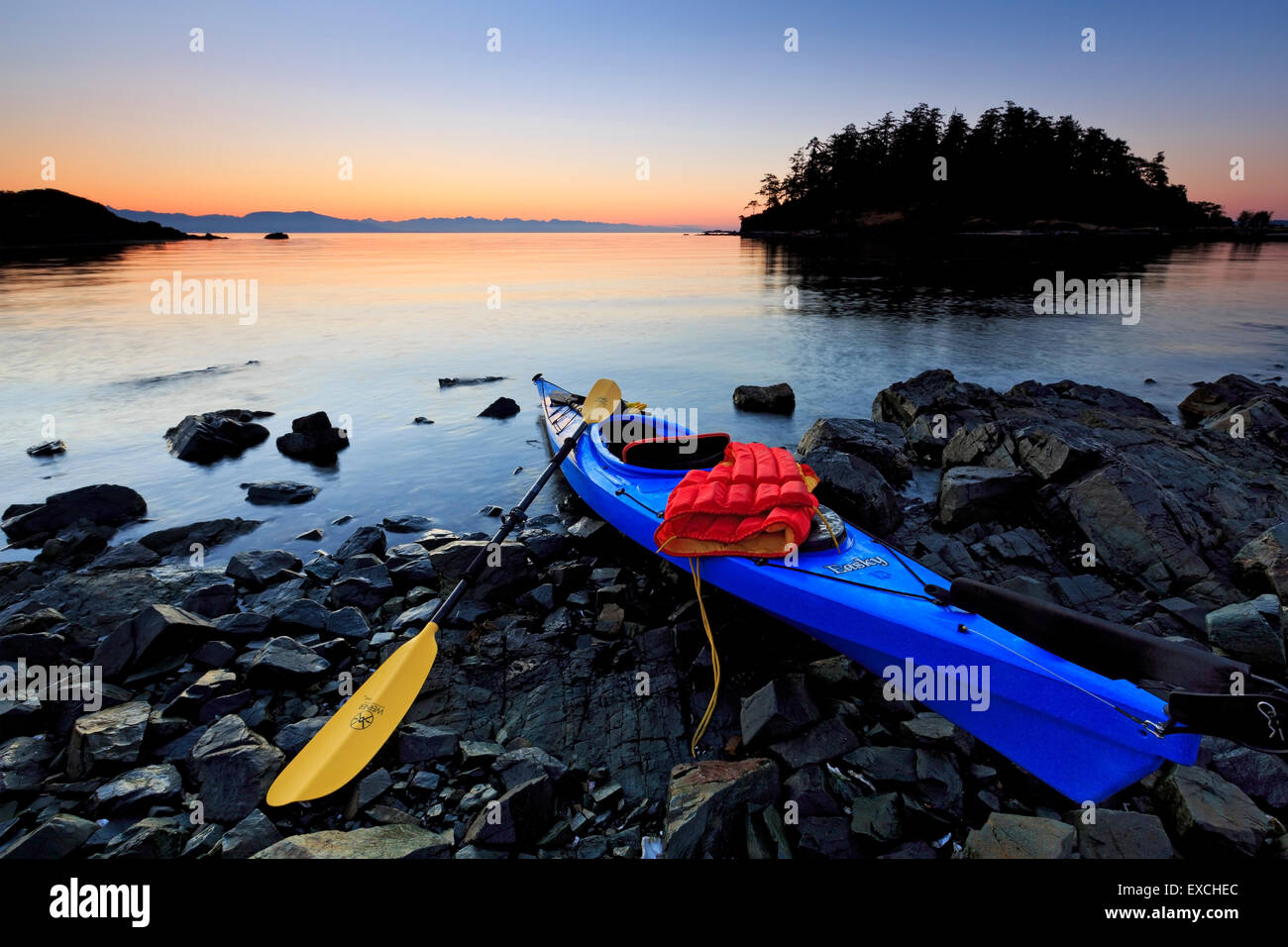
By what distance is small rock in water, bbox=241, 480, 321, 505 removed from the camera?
31.1 ft

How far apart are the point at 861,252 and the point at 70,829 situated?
242 ft

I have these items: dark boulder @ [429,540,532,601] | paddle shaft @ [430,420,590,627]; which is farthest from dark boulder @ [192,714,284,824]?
dark boulder @ [429,540,532,601]

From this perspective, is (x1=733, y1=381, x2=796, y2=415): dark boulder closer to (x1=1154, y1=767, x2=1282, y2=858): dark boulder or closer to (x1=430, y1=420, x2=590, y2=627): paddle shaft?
(x1=430, y1=420, x2=590, y2=627): paddle shaft

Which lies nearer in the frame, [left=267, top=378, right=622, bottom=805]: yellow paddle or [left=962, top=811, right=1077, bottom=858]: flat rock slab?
[left=962, top=811, right=1077, bottom=858]: flat rock slab

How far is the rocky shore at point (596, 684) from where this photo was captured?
3535 millimetres

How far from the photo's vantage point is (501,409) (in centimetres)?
1445

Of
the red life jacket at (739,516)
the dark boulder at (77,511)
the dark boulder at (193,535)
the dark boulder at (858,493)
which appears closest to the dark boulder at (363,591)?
the dark boulder at (193,535)

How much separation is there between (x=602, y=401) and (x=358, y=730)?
6.91 meters

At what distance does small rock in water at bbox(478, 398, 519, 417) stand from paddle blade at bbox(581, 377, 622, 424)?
4431 mm

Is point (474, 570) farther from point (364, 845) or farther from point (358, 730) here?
point (364, 845)

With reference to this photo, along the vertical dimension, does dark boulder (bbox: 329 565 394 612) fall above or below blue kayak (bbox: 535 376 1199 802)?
below

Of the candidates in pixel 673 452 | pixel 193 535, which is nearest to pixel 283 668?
pixel 193 535
